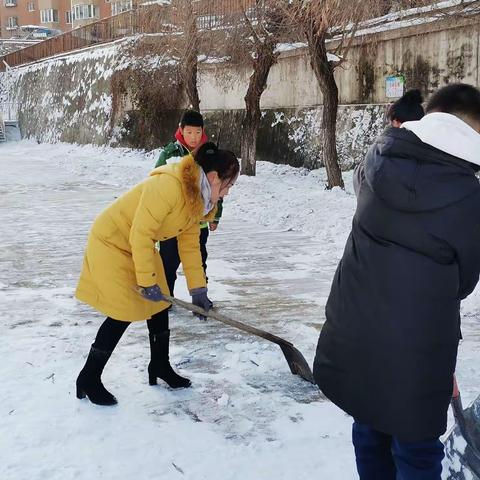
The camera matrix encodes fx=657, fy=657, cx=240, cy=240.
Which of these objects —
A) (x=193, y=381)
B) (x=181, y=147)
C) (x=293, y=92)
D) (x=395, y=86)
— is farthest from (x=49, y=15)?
(x=193, y=381)

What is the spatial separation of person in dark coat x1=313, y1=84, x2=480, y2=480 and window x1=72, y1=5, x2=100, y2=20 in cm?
5296

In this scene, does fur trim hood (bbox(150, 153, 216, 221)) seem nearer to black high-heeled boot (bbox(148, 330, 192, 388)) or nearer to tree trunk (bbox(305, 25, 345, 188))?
black high-heeled boot (bbox(148, 330, 192, 388))

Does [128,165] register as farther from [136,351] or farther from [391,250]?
[391,250]

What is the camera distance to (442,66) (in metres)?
10.6

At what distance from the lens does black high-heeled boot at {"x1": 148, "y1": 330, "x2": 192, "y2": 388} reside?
11.5 ft

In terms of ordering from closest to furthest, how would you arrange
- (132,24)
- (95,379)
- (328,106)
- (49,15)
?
(95,379) < (328,106) < (132,24) < (49,15)

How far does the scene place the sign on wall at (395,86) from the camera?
1128cm

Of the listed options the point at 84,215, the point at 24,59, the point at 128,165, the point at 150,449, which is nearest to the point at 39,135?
the point at 24,59

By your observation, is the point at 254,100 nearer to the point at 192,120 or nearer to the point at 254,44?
the point at 254,44

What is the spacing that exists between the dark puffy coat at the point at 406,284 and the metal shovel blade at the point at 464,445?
30 centimetres

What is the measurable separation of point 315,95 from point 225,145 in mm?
3785

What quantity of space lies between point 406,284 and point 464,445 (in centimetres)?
69

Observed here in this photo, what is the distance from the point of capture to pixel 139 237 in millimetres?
2982

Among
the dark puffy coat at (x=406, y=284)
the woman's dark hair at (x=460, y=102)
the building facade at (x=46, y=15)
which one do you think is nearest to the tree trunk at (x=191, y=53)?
the woman's dark hair at (x=460, y=102)
